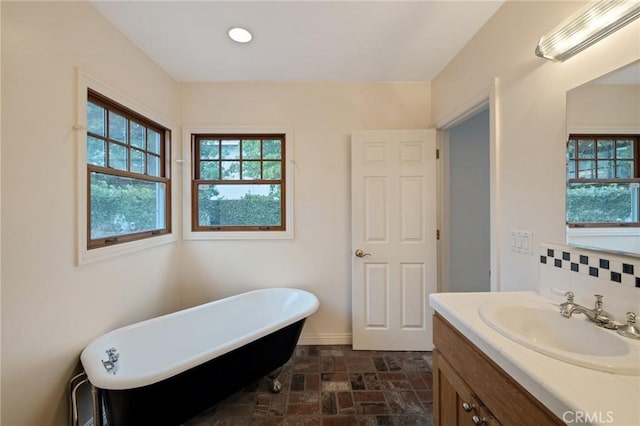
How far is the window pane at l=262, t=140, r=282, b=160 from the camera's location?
2.49 meters

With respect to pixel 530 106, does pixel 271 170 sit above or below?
below

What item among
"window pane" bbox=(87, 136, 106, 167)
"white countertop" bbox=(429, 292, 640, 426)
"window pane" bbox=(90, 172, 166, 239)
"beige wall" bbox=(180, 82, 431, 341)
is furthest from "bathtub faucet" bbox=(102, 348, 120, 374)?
"white countertop" bbox=(429, 292, 640, 426)

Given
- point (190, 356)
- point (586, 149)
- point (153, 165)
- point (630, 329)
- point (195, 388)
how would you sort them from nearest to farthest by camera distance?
point (630, 329) < point (586, 149) < point (195, 388) < point (190, 356) < point (153, 165)

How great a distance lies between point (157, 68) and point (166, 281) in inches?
71.0

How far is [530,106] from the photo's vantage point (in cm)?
130

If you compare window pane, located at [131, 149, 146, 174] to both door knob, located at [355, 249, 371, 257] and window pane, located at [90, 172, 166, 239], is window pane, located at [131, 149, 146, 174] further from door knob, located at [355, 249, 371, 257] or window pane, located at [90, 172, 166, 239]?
door knob, located at [355, 249, 371, 257]

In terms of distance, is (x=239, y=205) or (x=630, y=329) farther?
(x=239, y=205)

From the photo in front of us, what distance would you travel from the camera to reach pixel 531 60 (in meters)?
1.29

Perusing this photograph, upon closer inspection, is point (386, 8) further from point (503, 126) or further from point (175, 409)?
point (175, 409)

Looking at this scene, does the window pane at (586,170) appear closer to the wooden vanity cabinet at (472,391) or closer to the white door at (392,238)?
the wooden vanity cabinet at (472,391)

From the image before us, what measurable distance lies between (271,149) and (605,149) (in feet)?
7.27

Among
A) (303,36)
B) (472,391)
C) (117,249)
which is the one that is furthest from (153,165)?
(472,391)

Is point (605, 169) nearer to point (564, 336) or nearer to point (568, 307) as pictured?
point (568, 307)

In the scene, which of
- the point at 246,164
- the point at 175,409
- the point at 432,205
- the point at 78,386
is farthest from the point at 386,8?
the point at 78,386
